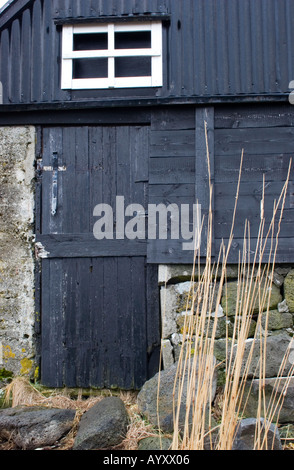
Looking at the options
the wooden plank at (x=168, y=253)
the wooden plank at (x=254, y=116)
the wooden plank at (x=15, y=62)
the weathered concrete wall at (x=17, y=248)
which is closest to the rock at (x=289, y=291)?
the wooden plank at (x=168, y=253)

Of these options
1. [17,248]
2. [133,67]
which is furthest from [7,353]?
[133,67]

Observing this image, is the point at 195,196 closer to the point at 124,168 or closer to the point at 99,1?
the point at 124,168

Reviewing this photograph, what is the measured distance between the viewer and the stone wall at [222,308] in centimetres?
402

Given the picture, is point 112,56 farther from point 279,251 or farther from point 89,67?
point 279,251

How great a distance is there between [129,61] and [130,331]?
2.89 metres

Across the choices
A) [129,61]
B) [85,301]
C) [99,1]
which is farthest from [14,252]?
[99,1]

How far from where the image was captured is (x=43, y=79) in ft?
15.0

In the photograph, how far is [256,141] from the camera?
14.1 ft

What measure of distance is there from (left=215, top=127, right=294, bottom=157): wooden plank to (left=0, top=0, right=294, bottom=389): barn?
0.01 m

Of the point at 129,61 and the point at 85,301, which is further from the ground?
the point at 129,61

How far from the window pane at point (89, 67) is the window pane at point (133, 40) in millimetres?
257

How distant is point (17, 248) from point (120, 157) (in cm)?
143

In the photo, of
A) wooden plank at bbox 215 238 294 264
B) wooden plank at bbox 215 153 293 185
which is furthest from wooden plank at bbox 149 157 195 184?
wooden plank at bbox 215 238 294 264

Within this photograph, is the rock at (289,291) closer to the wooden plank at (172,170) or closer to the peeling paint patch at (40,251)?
the wooden plank at (172,170)
